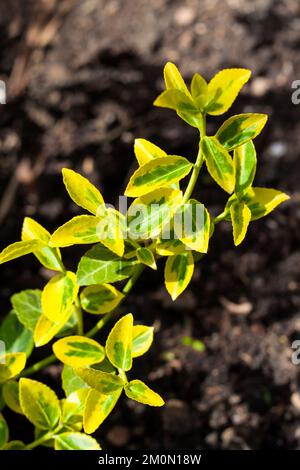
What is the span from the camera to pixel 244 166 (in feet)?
3.94

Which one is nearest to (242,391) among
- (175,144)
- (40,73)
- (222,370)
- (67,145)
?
(222,370)

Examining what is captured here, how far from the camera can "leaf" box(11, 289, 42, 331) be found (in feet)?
4.73

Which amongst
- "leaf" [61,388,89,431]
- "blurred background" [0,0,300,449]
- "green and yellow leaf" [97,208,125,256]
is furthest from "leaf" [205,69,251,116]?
"blurred background" [0,0,300,449]

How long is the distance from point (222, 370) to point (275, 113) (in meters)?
0.99

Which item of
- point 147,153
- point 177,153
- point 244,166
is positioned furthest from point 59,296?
point 177,153

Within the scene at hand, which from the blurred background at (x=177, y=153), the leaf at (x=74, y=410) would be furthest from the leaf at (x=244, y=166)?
the blurred background at (x=177, y=153)

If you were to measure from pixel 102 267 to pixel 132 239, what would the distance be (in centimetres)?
8

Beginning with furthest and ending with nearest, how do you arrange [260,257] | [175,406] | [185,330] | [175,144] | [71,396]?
[175,144] → [260,257] → [185,330] → [175,406] → [71,396]

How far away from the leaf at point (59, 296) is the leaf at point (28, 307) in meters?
0.21

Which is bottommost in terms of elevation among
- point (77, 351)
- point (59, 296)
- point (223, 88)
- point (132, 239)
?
point (77, 351)

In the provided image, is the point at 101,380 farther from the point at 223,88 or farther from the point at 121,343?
the point at 223,88

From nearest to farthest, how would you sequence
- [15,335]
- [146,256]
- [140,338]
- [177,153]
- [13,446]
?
[146,256] < [140,338] < [13,446] < [15,335] < [177,153]

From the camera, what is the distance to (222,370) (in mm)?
1965
